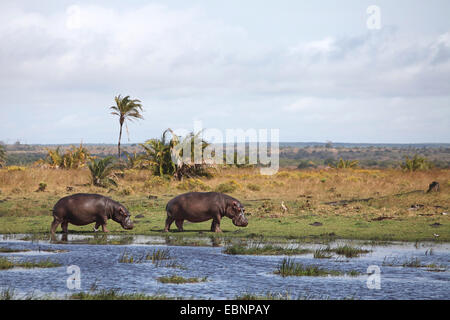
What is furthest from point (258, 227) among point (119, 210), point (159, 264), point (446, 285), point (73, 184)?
point (73, 184)

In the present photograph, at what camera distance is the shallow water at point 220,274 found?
37.7ft

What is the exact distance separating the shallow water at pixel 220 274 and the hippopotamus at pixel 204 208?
246cm

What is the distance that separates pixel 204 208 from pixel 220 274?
20.2ft

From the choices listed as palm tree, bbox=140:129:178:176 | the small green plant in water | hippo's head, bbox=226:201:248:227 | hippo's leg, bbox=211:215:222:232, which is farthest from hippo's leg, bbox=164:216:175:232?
palm tree, bbox=140:129:178:176

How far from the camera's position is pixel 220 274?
43.3 ft

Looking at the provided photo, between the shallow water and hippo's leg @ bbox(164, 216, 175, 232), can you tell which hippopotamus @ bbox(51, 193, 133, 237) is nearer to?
hippo's leg @ bbox(164, 216, 175, 232)

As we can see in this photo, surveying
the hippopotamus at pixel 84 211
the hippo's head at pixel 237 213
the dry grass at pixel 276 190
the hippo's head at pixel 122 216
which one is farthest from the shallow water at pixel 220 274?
the dry grass at pixel 276 190

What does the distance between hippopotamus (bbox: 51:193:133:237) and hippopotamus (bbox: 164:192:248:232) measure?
1.62 m

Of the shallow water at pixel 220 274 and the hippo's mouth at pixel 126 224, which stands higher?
the hippo's mouth at pixel 126 224

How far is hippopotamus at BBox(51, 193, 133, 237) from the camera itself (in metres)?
18.4

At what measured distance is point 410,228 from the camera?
801 inches

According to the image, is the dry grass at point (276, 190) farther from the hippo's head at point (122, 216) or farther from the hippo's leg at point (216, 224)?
the hippo's head at point (122, 216)

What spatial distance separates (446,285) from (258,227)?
9258 millimetres
